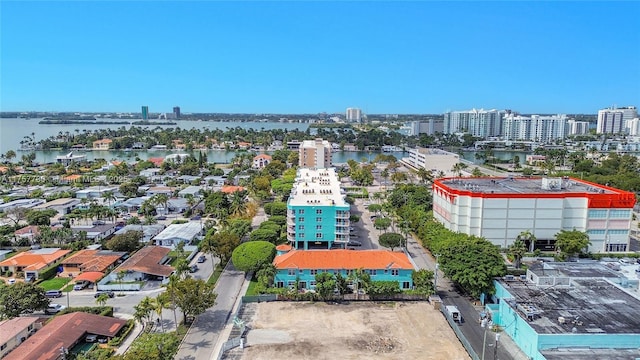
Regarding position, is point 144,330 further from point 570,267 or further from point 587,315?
point 570,267

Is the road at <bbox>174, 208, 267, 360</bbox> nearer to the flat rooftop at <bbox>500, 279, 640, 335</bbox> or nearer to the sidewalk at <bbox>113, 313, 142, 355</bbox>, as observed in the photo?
the sidewalk at <bbox>113, 313, 142, 355</bbox>

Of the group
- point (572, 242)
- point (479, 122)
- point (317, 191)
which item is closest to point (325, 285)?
point (317, 191)

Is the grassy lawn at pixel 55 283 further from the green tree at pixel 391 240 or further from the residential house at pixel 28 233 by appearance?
the green tree at pixel 391 240

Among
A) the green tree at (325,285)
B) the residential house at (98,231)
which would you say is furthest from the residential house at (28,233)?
the green tree at (325,285)

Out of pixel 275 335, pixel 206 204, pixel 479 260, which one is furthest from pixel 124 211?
pixel 479 260

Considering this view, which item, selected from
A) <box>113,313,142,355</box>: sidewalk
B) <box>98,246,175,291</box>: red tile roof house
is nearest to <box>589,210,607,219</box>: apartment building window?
<box>98,246,175,291</box>: red tile roof house
